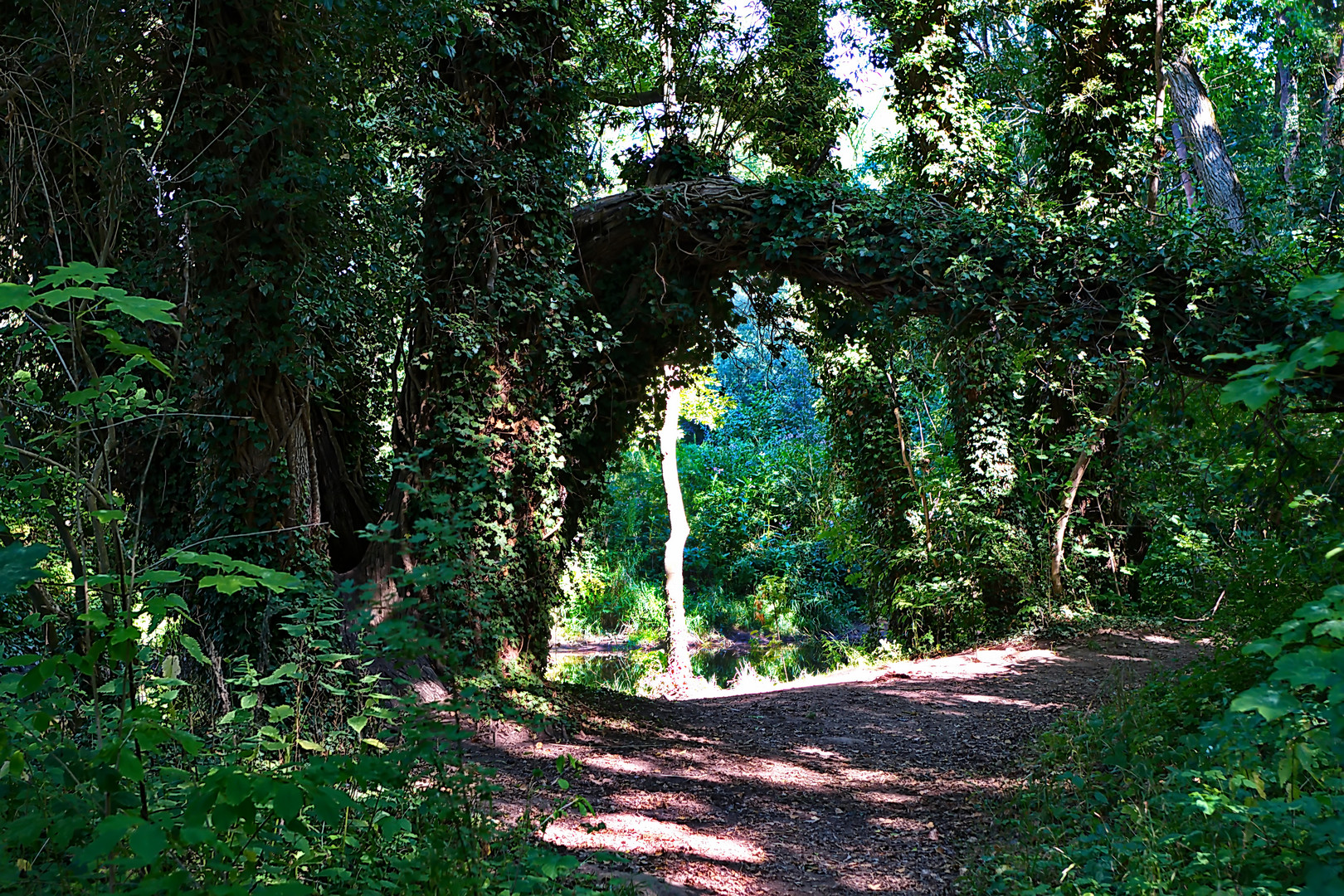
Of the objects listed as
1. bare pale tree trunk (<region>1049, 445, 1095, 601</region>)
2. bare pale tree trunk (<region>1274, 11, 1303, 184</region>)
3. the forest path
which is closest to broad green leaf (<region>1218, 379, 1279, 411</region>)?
the forest path

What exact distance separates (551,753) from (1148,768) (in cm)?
351

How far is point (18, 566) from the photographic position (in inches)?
69.3

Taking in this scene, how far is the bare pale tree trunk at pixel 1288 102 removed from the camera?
13695 millimetres

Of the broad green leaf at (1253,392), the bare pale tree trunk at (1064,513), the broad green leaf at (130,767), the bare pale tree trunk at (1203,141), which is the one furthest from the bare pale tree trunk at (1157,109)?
the broad green leaf at (130,767)

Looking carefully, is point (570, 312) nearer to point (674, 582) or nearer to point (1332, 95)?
point (674, 582)

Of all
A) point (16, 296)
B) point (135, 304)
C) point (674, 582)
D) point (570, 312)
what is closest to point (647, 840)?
point (135, 304)

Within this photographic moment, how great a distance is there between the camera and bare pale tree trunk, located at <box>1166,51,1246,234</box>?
10562mm

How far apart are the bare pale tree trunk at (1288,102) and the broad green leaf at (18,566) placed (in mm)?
16106

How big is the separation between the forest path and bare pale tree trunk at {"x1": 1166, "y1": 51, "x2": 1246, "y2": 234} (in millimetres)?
5626

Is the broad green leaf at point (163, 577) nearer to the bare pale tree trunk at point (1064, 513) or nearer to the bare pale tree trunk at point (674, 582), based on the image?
the bare pale tree trunk at point (674, 582)

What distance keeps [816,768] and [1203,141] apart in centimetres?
974

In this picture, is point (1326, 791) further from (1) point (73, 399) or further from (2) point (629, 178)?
(2) point (629, 178)

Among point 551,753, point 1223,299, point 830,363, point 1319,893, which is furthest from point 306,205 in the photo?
point 830,363

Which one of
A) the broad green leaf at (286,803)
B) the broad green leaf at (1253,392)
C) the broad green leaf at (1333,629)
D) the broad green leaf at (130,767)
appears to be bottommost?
the broad green leaf at (286,803)
